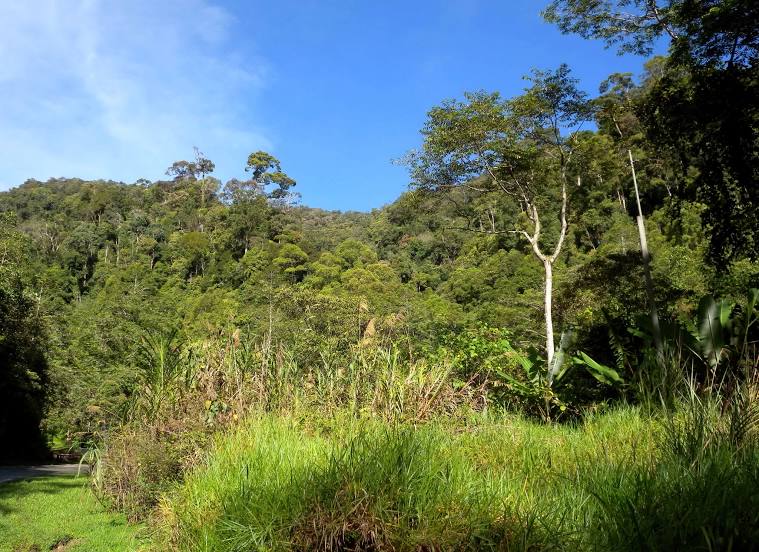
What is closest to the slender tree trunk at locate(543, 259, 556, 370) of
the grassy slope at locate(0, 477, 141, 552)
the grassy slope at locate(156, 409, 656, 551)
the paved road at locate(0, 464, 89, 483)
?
the grassy slope at locate(156, 409, 656, 551)

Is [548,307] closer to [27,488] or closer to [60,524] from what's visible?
[60,524]

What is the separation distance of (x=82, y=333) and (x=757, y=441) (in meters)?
37.0

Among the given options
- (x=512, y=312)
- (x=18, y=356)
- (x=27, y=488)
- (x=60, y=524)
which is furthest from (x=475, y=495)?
(x=18, y=356)

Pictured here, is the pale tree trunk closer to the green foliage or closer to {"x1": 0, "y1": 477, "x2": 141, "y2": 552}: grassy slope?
{"x1": 0, "y1": 477, "x2": 141, "y2": 552}: grassy slope

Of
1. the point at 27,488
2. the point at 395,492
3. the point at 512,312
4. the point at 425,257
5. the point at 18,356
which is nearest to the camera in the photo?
the point at 395,492

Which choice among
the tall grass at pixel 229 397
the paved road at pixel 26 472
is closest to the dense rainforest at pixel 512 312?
the tall grass at pixel 229 397

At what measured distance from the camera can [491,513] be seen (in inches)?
104

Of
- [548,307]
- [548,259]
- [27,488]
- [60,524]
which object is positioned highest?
[548,259]

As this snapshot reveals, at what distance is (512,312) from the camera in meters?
22.3

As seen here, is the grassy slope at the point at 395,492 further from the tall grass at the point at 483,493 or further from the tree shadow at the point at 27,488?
the tree shadow at the point at 27,488

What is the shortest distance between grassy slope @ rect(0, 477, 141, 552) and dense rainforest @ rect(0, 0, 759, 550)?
0.43m

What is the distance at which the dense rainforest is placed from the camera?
568 centimetres

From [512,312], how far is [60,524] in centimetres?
1809

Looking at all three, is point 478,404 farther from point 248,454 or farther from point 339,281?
point 339,281
